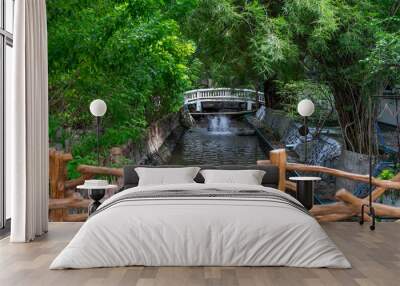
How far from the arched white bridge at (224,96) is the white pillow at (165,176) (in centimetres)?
127

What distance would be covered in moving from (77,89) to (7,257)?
2987 mm

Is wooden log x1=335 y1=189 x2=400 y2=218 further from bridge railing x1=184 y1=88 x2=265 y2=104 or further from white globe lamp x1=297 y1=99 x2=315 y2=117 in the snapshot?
bridge railing x1=184 y1=88 x2=265 y2=104

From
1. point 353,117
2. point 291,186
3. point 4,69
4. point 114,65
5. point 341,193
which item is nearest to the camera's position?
point 4,69

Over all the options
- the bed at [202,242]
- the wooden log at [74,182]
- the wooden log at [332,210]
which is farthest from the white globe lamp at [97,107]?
the wooden log at [332,210]

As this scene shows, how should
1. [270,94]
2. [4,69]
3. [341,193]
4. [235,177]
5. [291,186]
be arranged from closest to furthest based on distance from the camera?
[4,69] < [235,177] < [341,193] < [291,186] < [270,94]

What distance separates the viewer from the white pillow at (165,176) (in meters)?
5.54

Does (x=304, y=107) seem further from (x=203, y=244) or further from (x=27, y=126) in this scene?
(x=27, y=126)

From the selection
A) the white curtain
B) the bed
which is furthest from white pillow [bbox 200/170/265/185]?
the white curtain

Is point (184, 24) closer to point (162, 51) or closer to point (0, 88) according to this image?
point (162, 51)

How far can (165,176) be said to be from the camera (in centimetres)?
557

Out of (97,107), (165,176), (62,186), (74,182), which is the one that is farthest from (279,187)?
(62,186)

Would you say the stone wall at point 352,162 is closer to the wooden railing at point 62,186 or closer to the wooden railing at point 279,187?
the wooden railing at point 279,187

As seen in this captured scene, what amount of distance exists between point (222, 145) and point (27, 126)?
9.02 feet

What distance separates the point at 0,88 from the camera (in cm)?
521
